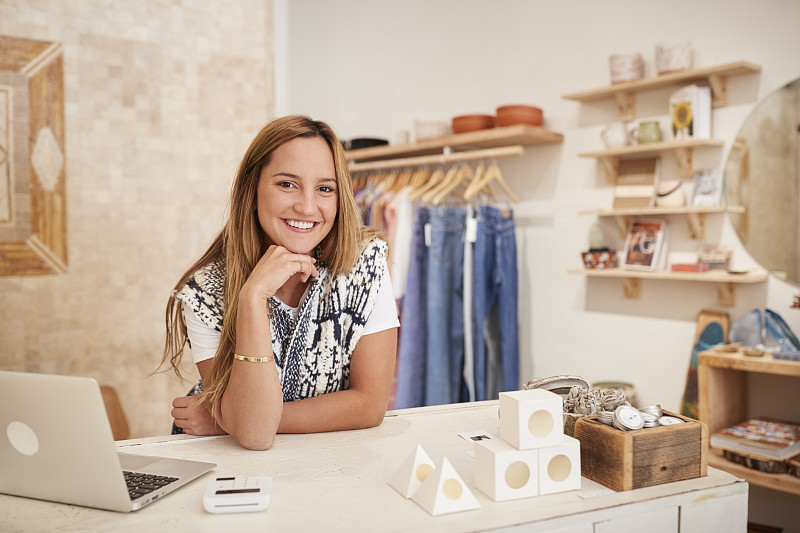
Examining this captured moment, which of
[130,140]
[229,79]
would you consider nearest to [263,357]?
[130,140]

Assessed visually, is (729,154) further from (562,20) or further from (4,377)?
(4,377)

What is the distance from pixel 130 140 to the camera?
2.50 m

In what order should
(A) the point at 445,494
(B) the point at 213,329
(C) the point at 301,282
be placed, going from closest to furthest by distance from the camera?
1. (A) the point at 445,494
2. (B) the point at 213,329
3. (C) the point at 301,282

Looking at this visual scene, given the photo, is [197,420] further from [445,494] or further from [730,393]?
[730,393]

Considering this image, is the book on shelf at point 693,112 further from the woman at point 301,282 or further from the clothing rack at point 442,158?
the woman at point 301,282

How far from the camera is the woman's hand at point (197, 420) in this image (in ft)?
4.47

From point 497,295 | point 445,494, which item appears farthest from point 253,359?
point 497,295

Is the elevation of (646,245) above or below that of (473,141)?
below

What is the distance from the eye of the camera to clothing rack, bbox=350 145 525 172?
310cm

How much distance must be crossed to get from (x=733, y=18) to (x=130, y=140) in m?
2.47

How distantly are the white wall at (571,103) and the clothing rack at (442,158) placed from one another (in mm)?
303

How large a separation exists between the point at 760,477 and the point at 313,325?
1.68m

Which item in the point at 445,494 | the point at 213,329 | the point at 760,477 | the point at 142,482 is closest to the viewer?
the point at 445,494

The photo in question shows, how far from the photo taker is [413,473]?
3.23 feet
